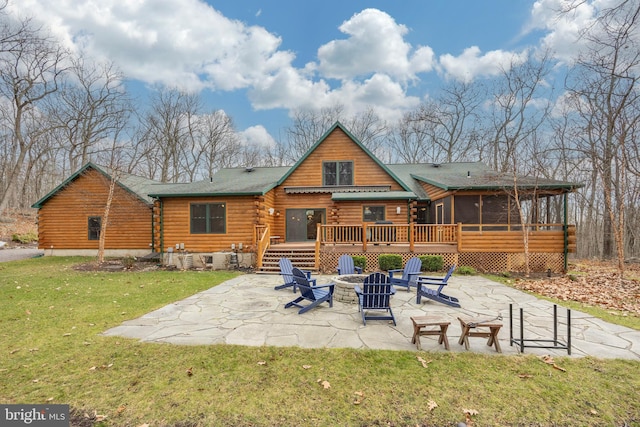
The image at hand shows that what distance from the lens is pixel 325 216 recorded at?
15156mm

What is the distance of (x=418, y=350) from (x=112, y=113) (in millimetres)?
33145

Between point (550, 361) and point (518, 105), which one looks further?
point (518, 105)

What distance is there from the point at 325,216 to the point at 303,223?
4.14 ft

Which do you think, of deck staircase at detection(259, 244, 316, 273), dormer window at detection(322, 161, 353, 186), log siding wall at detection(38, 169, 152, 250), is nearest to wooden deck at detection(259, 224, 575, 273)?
deck staircase at detection(259, 244, 316, 273)

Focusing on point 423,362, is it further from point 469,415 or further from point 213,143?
point 213,143

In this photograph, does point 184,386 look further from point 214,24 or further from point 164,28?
point 164,28

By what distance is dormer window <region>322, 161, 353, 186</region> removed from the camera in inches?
606

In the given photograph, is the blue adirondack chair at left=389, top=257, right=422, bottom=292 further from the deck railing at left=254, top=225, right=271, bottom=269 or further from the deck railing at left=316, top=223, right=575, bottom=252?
the deck railing at left=254, top=225, right=271, bottom=269

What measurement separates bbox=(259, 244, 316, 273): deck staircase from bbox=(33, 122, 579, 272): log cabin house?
0.15 feet

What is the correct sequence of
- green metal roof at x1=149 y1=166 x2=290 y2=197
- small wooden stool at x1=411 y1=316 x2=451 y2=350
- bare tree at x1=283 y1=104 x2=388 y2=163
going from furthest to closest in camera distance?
bare tree at x1=283 y1=104 x2=388 y2=163 → green metal roof at x1=149 y1=166 x2=290 y2=197 → small wooden stool at x1=411 y1=316 x2=451 y2=350

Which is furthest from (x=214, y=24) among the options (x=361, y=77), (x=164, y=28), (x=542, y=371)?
(x=542, y=371)

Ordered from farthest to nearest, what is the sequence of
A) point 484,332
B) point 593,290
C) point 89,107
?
point 89,107 → point 593,290 → point 484,332

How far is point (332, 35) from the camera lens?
68.9ft

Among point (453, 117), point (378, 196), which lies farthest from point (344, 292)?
point (453, 117)
